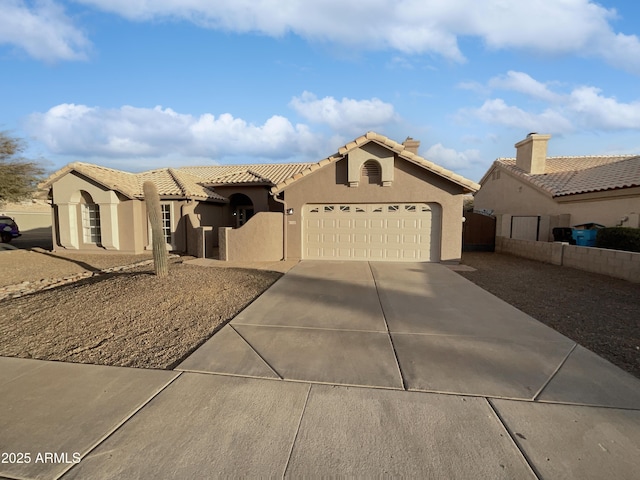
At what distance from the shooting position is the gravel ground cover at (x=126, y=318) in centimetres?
429

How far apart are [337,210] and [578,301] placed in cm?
801

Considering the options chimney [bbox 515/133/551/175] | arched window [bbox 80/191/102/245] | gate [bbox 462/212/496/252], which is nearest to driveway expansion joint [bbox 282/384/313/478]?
gate [bbox 462/212/496/252]

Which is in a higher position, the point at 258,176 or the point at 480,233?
the point at 258,176

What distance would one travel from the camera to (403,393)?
333 centimetres

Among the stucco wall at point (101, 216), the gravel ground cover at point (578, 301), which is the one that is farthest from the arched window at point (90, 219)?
the gravel ground cover at point (578, 301)

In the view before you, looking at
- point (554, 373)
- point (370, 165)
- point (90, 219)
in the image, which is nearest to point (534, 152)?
point (370, 165)

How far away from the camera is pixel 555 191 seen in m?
16.9

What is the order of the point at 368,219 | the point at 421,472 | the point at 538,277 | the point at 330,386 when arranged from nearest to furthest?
the point at 421,472 < the point at 330,386 < the point at 538,277 < the point at 368,219

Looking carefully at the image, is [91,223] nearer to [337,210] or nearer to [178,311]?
[337,210]

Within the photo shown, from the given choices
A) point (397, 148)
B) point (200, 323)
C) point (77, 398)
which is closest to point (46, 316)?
point (200, 323)

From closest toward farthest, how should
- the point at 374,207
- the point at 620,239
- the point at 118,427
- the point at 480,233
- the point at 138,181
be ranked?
the point at 118,427, the point at 620,239, the point at 374,207, the point at 138,181, the point at 480,233

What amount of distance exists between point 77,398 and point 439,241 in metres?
11.5

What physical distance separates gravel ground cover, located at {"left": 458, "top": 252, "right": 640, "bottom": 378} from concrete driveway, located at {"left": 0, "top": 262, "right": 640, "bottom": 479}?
19.9 inches

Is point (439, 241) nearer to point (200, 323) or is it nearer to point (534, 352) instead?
point (534, 352)
